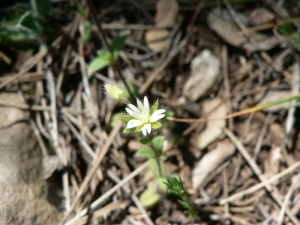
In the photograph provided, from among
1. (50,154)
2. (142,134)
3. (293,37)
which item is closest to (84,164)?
(50,154)

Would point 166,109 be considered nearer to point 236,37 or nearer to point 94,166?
point 94,166

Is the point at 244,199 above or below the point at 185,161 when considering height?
below

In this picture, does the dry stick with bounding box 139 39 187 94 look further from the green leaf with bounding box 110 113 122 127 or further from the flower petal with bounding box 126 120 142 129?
the flower petal with bounding box 126 120 142 129

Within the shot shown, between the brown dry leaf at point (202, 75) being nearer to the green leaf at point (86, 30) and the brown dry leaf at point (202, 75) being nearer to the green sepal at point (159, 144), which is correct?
the green sepal at point (159, 144)

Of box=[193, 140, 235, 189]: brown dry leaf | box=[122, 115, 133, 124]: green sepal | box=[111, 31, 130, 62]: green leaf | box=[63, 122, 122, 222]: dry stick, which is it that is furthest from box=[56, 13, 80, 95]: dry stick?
box=[193, 140, 235, 189]: brown dry leaf

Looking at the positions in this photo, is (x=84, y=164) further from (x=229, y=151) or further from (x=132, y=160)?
(x=229, y=151)

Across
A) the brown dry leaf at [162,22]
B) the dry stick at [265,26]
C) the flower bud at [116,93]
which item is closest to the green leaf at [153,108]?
the flower bud at [116,93]
